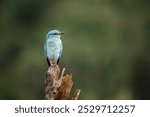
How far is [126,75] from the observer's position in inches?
965

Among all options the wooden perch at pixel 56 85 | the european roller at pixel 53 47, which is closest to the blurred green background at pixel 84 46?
the european roller at pixel 53 47

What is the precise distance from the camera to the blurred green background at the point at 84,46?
2219 cm

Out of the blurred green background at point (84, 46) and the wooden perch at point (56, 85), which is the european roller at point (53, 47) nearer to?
the wooden perch at point (56, 85)

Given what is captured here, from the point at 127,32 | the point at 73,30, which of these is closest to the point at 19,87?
the point at 73,30

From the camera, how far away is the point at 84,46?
74.5ft

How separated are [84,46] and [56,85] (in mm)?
12967

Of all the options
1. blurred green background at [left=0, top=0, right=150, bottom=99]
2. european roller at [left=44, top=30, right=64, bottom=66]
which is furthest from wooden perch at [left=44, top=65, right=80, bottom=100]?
blurred green background at [left=0, top=0, right=150, bottom=99]

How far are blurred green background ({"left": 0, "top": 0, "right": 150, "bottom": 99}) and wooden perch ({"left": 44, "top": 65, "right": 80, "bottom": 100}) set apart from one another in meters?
11.0

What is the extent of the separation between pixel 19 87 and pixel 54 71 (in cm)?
1304

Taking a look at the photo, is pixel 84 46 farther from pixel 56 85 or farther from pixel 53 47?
pixel 56 85

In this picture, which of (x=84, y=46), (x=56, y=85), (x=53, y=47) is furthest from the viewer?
(x=84, y=46)

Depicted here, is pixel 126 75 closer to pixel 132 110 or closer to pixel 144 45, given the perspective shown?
pixel 144 45

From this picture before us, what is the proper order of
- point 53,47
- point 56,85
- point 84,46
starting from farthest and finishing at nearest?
point 84,46 < point 53,47 < point 56,85

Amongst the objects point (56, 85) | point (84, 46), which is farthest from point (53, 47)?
point (84, 46)
